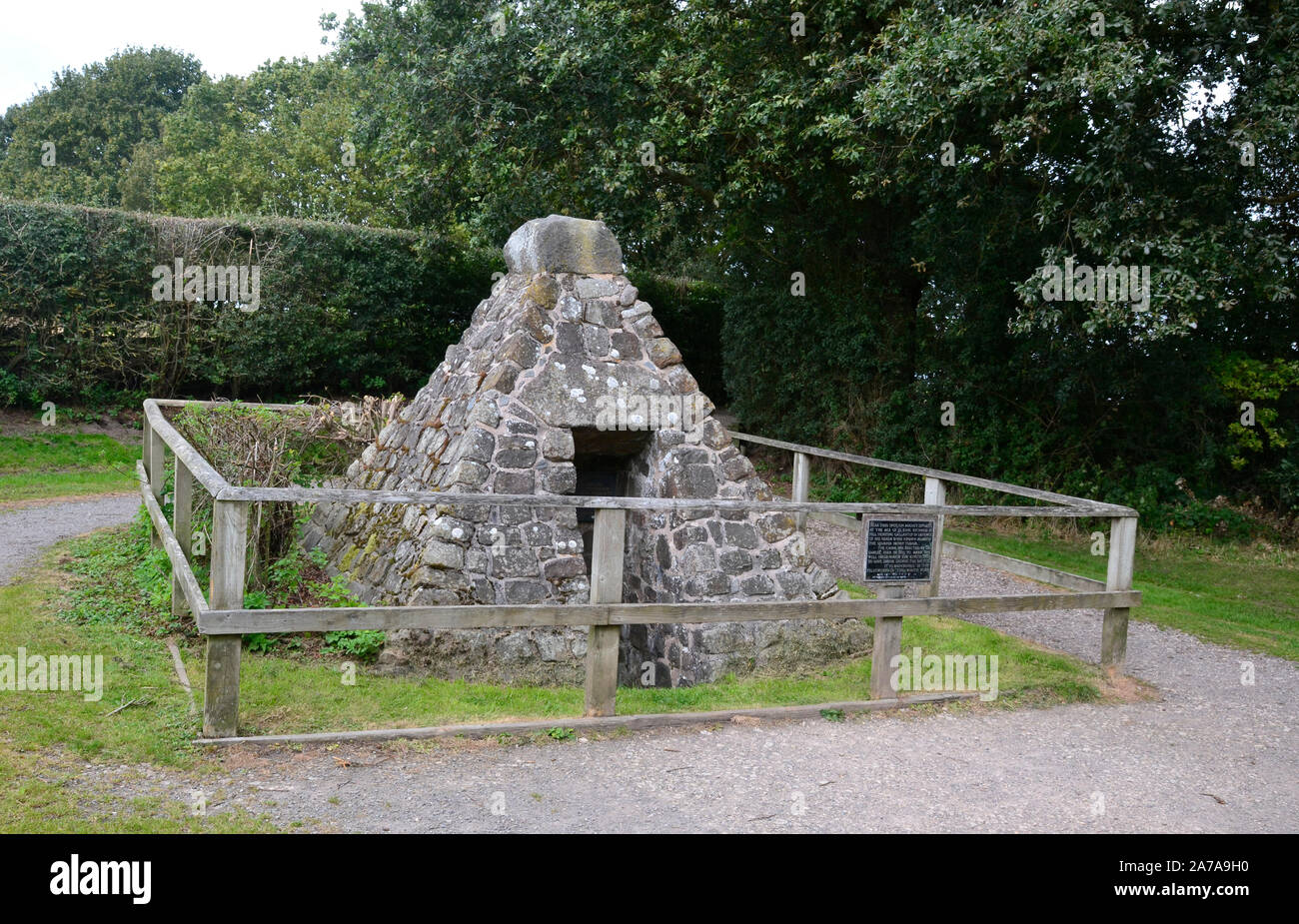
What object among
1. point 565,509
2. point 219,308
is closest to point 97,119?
point 219,308

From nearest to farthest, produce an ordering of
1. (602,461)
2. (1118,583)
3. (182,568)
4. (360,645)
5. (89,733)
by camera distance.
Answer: (89,733)
(182,568)
(360,645)
(1118,583)
(602,461)

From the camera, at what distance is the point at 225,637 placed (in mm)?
4684

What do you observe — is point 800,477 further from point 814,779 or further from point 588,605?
point 814,779

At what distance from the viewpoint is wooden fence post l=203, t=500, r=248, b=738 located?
4.64 m

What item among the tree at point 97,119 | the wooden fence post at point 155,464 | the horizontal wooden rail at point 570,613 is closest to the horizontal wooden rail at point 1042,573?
the horizontal wooden rail at point 570,613

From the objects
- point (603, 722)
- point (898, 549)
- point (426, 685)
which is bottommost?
point (426, 685)

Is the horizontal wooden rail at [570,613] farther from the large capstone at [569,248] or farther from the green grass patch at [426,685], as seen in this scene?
the large capstone at [569,248]

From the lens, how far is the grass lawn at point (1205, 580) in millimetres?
8906

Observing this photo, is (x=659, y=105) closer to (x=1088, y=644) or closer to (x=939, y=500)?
(x=939, y=500)

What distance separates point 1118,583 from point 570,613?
13.3ft

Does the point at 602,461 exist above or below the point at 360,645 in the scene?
above

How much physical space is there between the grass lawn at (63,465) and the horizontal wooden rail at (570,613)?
916cm

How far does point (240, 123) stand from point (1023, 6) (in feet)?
111

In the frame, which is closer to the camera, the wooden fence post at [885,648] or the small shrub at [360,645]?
the wooden fence post at [885,648]
